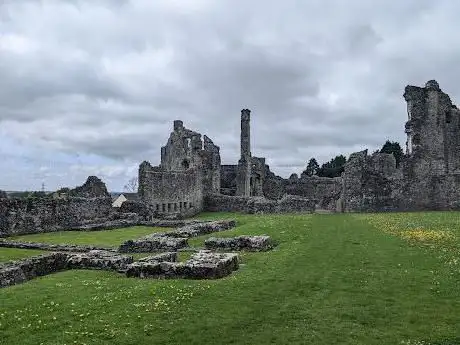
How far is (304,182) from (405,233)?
44.4m

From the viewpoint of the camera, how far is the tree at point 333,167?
107 metres

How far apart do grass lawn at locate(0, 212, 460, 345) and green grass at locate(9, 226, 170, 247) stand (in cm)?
715

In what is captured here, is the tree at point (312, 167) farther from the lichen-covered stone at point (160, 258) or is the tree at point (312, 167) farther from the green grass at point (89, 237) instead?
the lichen-covered stone at point (160, 258)

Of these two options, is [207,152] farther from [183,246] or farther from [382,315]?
[382,315]

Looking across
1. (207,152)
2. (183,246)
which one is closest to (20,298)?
(183,246)

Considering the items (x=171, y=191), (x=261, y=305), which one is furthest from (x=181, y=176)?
(x=261, y=305)

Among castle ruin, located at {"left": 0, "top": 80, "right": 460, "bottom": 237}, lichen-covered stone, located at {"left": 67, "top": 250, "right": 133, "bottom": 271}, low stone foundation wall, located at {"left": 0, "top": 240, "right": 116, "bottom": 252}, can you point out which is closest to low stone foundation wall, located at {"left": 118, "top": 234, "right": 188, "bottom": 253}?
low stone foundation wall, located at {"left": 0, "top": 240, "right": 116, "bottom": 252}

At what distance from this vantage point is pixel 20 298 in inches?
424

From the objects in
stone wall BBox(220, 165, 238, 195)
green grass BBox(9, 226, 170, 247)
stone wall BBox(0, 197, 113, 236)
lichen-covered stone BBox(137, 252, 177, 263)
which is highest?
stone wall BBox(220, 165, 238, 195)

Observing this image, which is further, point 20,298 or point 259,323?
point 20,298

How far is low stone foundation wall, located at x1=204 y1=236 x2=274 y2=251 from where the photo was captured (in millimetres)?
18984

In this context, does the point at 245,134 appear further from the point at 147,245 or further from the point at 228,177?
the point at 147,245

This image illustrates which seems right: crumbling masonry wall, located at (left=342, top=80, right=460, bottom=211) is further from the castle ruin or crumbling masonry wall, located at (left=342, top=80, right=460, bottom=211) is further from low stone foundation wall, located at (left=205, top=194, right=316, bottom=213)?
low stone foundation wall, located at (left=205, top=194, right=316, bottom=213)

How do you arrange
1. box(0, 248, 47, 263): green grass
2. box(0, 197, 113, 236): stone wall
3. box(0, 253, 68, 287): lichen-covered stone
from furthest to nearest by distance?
box(0, 197, 113, 236): stone wall, box(0, 248, 47, 263): green grass, box(0, 253, 68, 287): lichen-covered stone
